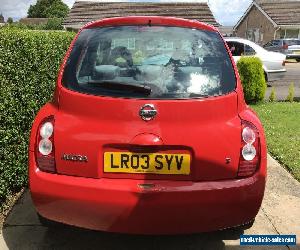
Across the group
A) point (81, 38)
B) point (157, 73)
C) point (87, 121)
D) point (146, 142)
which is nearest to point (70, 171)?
point (87, 121)

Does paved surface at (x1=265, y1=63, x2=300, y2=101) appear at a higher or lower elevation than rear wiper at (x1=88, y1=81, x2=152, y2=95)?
lower

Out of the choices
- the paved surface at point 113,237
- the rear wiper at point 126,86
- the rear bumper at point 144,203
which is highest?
A: the rear wiper at point 126,86

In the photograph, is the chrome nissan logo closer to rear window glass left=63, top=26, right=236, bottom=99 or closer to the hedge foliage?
rear window glass left=63, top=26, right=236, bottom=99

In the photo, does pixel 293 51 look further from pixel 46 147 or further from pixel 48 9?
pixel 48 9

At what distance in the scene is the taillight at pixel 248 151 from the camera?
3.00 metres

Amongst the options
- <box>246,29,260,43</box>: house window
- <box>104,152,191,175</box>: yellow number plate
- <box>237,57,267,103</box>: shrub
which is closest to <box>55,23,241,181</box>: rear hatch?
<box>104,152,191,175</box>: yellow number plate

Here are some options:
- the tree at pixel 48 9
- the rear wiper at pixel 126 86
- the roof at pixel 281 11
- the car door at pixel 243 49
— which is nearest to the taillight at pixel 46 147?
the rear wiper at pixel 126 86

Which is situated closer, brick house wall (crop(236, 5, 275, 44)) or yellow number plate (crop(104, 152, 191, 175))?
yellow number plate (crop(104, 152, 191, 175))

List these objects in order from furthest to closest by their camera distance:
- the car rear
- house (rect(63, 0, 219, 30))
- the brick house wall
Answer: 1. the brick house wall
2. house (rect(63, 0, 219, 30))
3. the car rear

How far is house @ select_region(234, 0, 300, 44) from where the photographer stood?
157 feet

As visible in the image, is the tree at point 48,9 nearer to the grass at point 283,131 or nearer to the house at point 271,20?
the house at point 271,20

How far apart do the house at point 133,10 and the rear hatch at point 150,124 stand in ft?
136

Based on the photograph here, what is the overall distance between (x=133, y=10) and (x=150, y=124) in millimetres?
44319

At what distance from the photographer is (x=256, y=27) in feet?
176
